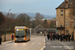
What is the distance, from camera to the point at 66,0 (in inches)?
2500

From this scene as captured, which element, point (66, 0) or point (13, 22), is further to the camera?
point (13, 22)

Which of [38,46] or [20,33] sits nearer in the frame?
[38,46]

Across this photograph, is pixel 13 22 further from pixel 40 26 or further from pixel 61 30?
pixel 40 26

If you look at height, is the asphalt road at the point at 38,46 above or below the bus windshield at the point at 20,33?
below

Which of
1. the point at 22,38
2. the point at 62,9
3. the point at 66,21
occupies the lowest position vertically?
the point at 22,38

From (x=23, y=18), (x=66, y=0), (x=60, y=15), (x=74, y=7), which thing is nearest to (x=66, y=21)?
(x=60, y=15)

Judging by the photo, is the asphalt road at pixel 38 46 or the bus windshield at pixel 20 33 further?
the bus windshield at pixel 20 33

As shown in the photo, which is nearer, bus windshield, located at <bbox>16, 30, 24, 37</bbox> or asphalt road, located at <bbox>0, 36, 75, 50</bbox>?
asphalt road, located at <bbox>0, 36, 75, 50</bbox>

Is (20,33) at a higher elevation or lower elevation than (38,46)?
higher

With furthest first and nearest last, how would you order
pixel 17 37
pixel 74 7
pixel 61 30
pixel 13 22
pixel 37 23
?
pixel 37 23 → pixel 13 22 → pixel 61 30 → pixel 17 37 → pixel 74 7

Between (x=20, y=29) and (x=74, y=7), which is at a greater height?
(x=74, y=7)

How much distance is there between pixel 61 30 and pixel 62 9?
8.09 meters

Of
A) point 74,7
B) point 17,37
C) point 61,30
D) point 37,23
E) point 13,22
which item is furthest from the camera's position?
point 37,23

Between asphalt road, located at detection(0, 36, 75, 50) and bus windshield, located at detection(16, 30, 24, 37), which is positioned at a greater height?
bus windshield, located at detection(16, 30, 24, 37)
